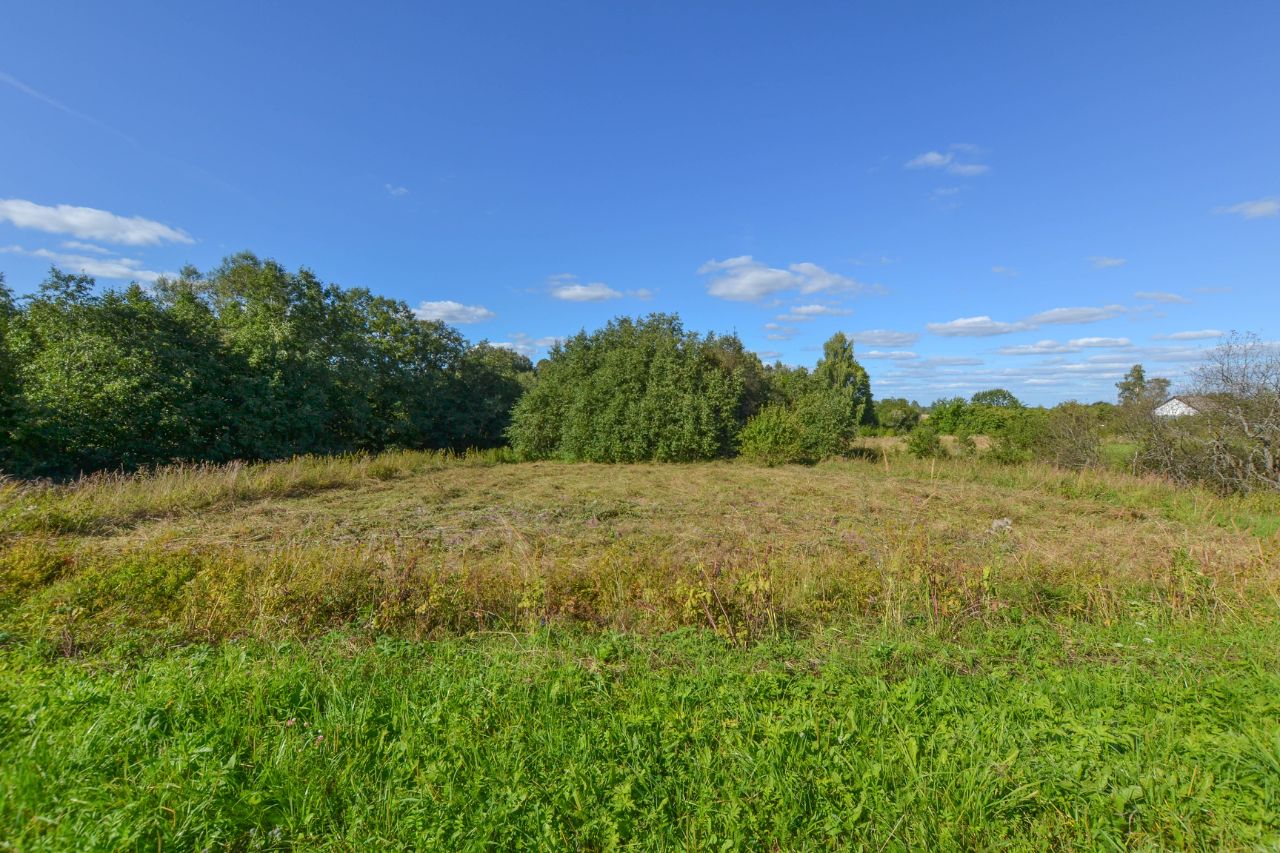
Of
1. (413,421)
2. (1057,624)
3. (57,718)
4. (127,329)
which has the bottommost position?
(1057,624)

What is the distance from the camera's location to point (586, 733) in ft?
7.75

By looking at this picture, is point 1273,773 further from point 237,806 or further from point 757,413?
point 757,413

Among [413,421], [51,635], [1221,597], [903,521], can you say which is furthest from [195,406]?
[1221,597]

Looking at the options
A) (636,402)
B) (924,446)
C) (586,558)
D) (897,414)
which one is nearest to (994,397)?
(897,414)

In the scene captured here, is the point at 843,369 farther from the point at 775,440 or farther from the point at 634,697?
the point at 634,697

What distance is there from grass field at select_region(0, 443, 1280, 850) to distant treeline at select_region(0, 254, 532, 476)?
22.6 ft

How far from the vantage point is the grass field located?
1.88 metres

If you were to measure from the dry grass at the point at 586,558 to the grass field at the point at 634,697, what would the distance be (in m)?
0.04

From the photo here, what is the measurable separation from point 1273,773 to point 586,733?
118 inches

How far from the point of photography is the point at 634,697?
8.83 feet

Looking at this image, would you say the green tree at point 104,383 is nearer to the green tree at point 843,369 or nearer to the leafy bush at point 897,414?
the green tree at point 843,369

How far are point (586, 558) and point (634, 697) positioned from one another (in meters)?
2.96

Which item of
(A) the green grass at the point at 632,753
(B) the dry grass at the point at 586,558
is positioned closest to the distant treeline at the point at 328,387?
(B) the dry grass at the point at 586,558

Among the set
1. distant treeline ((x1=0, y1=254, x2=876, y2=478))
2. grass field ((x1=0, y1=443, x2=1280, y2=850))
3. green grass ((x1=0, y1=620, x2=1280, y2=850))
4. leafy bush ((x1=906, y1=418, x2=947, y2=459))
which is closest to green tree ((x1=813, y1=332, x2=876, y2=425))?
distant treeline ((x1=0, y1=254, x2=876, y2=478))
